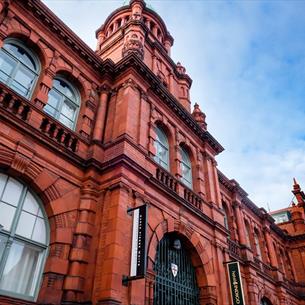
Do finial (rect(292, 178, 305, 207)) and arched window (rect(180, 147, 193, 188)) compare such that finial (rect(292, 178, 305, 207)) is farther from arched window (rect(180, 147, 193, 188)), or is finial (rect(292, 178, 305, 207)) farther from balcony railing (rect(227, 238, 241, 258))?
arched window (rect(180, 147, 193, 188))

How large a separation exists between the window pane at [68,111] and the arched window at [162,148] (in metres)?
3.88

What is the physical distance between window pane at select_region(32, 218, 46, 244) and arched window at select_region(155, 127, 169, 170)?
18.9 ft

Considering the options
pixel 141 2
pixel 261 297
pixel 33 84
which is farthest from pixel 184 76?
pixel 261 297

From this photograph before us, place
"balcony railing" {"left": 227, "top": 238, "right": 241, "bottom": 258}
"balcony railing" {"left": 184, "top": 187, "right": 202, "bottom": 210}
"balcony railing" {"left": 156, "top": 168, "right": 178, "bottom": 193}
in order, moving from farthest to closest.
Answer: "balcony railing" {"left": 227, "top": 238, "right": 241, "bottom": 258} → "balcony railing" {"left": 184, "top": 187, "right": 202, "bottom": 210} → "balcony railing" {"left": 156, "top": 168, "right": 178, "bottom": 193}

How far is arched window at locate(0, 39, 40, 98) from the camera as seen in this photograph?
9.57 metres

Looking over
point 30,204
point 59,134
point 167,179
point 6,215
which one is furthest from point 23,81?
point 167,179

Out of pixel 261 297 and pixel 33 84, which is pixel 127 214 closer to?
pixel 33 84

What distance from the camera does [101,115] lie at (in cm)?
1168

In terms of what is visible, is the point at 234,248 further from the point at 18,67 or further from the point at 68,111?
the point at 18,67

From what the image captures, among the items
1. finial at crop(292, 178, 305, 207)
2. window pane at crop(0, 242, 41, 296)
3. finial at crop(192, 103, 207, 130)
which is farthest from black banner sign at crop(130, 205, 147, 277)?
finial at crop(292, 178, 305, 207)

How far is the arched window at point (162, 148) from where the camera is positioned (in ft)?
43.5

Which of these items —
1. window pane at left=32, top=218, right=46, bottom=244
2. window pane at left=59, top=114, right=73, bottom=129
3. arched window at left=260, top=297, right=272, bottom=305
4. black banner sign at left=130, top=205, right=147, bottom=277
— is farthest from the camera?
arched window at left=260, top=297, right=272, bottom=305

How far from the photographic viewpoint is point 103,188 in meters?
9.80

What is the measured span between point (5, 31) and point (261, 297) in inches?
742
